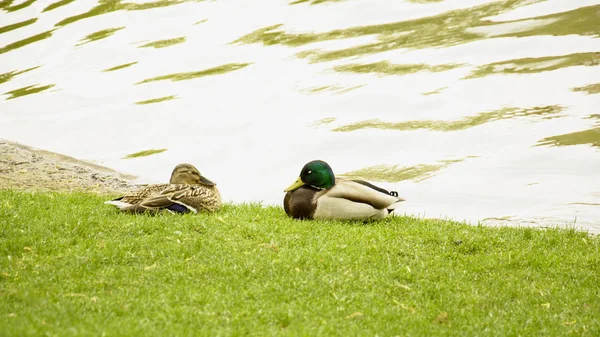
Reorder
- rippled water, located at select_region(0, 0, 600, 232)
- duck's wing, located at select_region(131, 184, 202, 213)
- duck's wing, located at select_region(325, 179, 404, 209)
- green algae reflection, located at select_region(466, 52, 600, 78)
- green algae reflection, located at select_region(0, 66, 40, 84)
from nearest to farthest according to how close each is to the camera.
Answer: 1. duck's wing, located at select_region(131, 184, 202, 213)
2. duck's wing, located at select_region(325, 179, 404, 209)
3. rippled water, located at select_region(0, 0, 600, 232)
4. green algae reflection, located at select_region(466, 52, 600, 78)
5. green algae reflection, located at select_region(0, 66, 40, 84)

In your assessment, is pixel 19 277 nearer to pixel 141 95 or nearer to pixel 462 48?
pixel 141 95

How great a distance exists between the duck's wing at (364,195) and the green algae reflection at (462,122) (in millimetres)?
10855

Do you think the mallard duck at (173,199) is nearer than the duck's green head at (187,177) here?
Yes

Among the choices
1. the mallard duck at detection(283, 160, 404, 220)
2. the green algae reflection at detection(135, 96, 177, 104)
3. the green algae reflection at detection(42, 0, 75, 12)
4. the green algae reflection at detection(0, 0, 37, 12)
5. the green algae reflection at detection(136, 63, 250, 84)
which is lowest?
the green algae reflection at detection(135, 96, 177, 104)

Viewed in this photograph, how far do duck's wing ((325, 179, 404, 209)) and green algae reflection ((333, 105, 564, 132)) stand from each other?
10855 millimetres

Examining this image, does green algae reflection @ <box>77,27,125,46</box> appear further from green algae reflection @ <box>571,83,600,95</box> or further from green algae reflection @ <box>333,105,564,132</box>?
green algae reflection @ <box>571,83,600,95</box>

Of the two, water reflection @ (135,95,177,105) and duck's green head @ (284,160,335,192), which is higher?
duck's green head @ (284,160,335,192)

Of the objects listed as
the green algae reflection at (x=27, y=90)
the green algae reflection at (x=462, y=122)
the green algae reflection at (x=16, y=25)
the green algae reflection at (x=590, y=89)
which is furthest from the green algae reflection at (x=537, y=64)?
the green algae reflection at (x=16, y=25)

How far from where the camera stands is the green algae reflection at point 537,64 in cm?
2808

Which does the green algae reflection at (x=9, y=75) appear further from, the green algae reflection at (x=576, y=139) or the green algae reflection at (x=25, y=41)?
the green algae reflection at (x=576, y=139)

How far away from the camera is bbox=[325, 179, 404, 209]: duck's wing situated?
13570 millimetres

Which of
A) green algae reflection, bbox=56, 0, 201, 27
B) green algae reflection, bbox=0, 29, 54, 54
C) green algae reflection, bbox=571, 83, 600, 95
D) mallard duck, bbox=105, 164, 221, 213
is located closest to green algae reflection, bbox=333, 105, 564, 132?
green algae reflection, bbox=571, 83, 600, 95

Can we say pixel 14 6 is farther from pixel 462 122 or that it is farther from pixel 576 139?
pixel 576 139

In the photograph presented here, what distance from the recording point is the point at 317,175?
13.9 m
